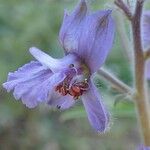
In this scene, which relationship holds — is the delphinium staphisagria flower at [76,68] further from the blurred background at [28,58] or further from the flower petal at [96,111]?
the blurred background at [28,58]

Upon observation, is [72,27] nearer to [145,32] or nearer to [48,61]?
[48,61]

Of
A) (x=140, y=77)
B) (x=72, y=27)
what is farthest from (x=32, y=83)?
(x=140, y=77)

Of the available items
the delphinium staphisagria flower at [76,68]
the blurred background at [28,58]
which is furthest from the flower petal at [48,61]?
the blurred background at [28,58]

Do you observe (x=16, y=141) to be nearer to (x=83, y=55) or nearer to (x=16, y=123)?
(x=16, y=123)

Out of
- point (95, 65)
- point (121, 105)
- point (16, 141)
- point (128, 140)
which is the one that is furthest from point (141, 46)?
point (128, 140)

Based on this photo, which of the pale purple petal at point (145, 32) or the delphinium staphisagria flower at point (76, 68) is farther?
the pale purple petal at point (145, 32)

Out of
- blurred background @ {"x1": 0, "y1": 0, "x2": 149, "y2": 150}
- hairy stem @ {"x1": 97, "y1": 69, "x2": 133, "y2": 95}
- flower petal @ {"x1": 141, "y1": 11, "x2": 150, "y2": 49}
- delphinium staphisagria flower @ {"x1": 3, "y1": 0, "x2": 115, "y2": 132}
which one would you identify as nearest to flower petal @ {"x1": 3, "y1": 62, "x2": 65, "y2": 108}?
delphinium staphisagria flower @ {"x1": 3, "y1": 0, "x2": 115, "y2": 132}

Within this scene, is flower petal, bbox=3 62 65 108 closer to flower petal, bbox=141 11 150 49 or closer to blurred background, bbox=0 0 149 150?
flower petal, bbox=141 11 150 49
